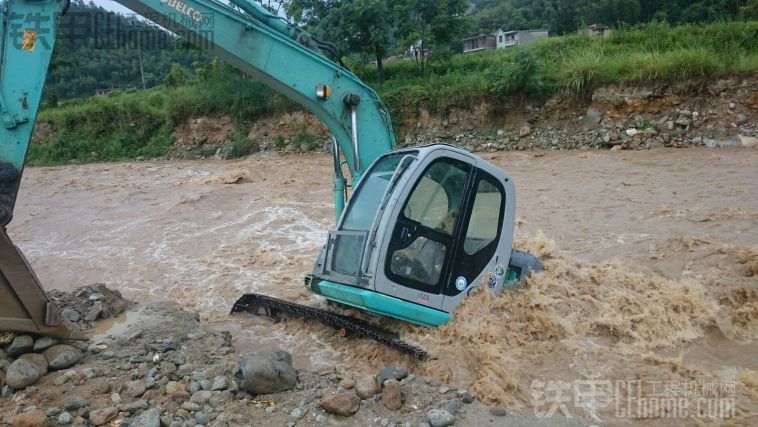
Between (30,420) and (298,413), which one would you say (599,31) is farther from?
(30,420)

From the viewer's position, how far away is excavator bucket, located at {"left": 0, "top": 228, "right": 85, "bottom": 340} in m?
4.10

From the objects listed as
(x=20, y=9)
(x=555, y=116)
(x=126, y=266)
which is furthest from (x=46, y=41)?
(x=555, y=116)

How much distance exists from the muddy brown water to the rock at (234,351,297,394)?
31.0 inches

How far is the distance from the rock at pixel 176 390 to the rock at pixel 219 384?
19cm

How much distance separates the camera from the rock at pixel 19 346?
424 cm

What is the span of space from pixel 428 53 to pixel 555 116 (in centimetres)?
563

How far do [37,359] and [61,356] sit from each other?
0.17m

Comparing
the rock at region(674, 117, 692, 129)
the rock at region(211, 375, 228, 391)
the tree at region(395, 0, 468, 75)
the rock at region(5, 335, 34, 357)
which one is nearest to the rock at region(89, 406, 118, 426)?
the rock at region(211, 375, 228, 391)

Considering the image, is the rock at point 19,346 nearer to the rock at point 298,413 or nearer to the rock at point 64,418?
the rock at point 64,418

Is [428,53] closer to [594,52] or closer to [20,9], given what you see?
[594,52]

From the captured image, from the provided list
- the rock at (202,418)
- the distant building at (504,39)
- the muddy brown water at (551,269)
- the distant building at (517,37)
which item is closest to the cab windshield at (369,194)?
the muddy brown water at (551,269)

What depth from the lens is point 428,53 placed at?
19422mm

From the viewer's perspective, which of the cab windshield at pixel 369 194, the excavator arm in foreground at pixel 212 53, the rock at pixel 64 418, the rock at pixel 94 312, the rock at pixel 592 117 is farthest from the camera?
the rock at pixel 592 117

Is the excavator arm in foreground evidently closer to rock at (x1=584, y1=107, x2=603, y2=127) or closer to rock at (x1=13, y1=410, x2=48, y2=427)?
rock at (x1=13, y1=410, x2=48, y2=427)
